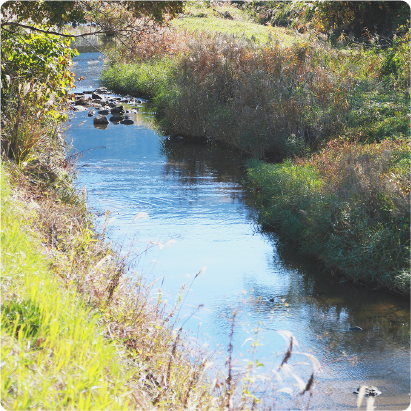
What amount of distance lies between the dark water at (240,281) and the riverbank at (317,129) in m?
0.56

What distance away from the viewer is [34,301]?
11.2 ft

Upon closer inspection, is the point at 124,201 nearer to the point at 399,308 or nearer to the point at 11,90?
the point at 11,90

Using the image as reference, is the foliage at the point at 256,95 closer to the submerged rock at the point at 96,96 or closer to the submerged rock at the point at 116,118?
the submerged rock at the point at 116,118

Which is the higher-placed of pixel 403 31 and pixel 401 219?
pixel 403 31

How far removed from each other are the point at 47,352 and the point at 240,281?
534 centimetres

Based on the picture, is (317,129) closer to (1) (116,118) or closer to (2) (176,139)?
(2) (176,139)

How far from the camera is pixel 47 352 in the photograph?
3.04m

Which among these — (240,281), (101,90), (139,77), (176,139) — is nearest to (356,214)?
(240,281)

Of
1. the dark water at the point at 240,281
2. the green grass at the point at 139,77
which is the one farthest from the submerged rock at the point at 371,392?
the green grass at the point at 139,77

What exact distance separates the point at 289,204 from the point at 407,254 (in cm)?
297

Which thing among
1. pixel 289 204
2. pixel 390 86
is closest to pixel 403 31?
pixel 390 86

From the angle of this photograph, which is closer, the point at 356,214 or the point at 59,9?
the point at 356,214

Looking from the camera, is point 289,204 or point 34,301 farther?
point 289,204

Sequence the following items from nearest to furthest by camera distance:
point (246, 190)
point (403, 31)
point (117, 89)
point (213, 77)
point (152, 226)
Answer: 1. point (152, 226)
2. point (246, 190)
3. point (213, 77)
4. point (403, 31)
5. point (117, 89)
